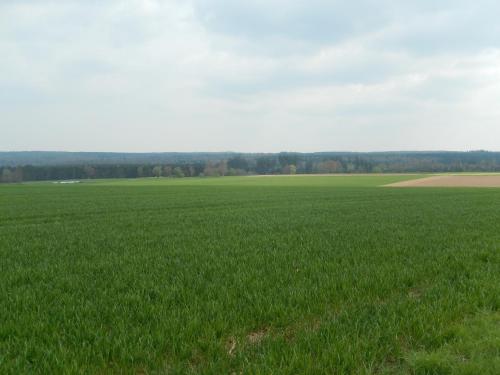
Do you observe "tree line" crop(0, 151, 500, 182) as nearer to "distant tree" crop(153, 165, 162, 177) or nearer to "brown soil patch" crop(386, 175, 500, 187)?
"distant tree" crop(153, 165, 162, 177)

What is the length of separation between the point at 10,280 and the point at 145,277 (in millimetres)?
2885

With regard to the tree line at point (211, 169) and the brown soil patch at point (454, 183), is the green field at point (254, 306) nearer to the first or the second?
the brown soil patch at point (454, 183)

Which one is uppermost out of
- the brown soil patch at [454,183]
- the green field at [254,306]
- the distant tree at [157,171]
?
the distant tree at [157,171]

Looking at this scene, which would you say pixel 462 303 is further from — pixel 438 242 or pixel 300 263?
pixel 438 242

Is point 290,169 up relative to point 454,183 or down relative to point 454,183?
up

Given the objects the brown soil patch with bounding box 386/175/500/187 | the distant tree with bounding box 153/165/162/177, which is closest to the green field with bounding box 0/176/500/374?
the brown soil patch with bounding box 386/175/500/187

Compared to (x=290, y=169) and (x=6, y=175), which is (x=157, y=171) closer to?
(x=6, y=175)

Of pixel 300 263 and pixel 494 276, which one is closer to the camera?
pixel 494 276

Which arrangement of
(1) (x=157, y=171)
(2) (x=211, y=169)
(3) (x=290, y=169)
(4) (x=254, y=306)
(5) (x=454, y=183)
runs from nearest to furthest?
(4) (x=254, y=306)
(5) (x=454, y=183)
(1) (x=157, y=171)
(2) (x=211, y=169)
(3) (x=290, y=169)

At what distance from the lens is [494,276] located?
8.85 metres

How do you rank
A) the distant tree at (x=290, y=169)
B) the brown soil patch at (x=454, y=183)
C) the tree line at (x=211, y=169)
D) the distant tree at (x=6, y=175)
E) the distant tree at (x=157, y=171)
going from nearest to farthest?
the brown soil patch at (x=454, y=183) < the distant tree at (x=6, y=175) < the tree line at (x=211, y=169) < the distant tree at (x=157, y=171) < the distant tree at (x=290, y=169)

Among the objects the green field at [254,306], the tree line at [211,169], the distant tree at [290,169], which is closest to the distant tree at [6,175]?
the tree line at [211,169]

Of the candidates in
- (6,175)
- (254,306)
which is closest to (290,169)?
(6,175)

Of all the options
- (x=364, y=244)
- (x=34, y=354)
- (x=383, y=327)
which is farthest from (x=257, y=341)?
(x=364, y=244)
